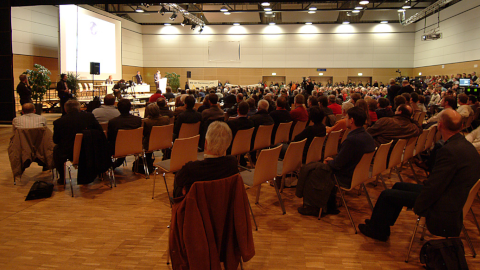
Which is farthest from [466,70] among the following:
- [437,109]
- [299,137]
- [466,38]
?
[299,137]

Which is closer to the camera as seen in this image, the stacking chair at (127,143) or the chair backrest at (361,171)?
the chair backrest at (361,171)

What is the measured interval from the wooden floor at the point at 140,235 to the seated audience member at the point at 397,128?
32.3 inches

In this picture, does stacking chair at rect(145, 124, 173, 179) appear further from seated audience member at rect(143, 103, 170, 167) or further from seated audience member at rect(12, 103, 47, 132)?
seated audience member at rect(12, 103, 47, 132)

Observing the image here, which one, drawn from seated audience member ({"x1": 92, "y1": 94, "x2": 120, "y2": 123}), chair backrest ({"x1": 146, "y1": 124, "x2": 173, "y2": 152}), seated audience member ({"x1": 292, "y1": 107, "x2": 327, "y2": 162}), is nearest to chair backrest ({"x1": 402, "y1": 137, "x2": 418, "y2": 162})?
seated audience member ({"x1": 292, "y1": 107, "x2": 327, "y2": 162})

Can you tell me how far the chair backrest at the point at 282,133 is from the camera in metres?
5.85

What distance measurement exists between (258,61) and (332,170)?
21.0 m

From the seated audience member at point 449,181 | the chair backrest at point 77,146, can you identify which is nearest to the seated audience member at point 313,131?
the seated audience member at point 449,181

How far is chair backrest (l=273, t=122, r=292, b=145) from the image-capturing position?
5848mm

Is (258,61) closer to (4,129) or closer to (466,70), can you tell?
(466,70)

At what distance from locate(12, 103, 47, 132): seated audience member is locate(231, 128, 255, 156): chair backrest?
110 inches

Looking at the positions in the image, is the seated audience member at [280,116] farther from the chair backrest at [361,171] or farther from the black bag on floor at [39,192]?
the black bag on floor at [39,192]

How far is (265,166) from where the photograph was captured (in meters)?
3.48

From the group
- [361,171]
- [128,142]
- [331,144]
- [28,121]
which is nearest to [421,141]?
[331,144]

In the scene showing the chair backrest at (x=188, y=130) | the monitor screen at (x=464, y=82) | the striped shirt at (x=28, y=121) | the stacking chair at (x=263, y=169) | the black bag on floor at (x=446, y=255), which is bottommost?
the black bag on floor at (x=446, y=255)
